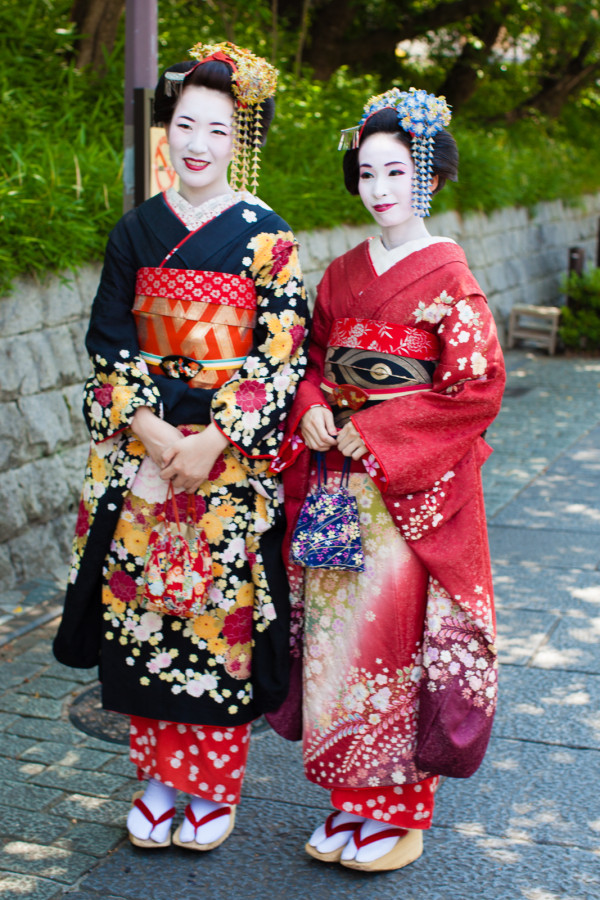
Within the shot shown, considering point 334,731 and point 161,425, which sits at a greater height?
point 161,425

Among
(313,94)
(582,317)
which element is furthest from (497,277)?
(313,94)

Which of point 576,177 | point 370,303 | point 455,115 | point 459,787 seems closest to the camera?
point 370,303

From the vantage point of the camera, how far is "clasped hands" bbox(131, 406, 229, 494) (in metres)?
2.47

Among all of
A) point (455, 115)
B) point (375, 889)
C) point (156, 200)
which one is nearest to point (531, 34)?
point (455, 115)

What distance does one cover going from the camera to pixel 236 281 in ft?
8.23

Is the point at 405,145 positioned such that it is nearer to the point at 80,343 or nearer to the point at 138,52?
the point at 138,52

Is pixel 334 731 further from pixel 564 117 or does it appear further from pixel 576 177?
pixel 564 117

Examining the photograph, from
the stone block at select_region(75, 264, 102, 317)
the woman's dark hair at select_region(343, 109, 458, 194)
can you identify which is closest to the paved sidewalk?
the stone block at select_region(75, 264, 102, 317)

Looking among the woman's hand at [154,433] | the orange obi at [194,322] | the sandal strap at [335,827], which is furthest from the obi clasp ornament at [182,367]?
the sandal strap at [335,827]

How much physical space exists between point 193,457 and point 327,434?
35 cm

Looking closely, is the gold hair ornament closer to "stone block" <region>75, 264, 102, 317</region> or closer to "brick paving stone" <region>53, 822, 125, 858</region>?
"brick paving stone" <region>53, 822, 125, 858</region>

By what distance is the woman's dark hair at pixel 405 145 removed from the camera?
8.02 ft

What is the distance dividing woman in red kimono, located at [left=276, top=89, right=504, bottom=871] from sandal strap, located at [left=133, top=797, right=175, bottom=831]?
1.42ft

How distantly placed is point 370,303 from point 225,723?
46.9 inches
